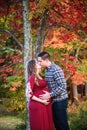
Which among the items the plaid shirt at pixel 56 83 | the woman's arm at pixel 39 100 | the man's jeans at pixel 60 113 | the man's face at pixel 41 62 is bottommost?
the man's jeans at pixel 60 113

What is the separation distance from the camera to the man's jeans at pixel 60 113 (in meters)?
7.82

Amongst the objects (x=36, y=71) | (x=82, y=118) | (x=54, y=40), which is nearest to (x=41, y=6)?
(x=36, y=71)

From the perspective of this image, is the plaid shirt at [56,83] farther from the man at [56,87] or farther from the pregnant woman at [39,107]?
the pregnant woman at [39,107]

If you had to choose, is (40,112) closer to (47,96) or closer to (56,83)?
(47,96)

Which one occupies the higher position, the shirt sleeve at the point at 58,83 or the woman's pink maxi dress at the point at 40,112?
the shirt sleeve at the point at 58,83

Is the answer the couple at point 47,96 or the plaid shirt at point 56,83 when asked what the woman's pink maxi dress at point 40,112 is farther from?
the plaid shirt at point 56,83

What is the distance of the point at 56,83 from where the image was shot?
25.5ft

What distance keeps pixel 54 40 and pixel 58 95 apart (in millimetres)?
10210

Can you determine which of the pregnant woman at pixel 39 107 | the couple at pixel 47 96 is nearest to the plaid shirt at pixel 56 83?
the couple at pixel 47 96

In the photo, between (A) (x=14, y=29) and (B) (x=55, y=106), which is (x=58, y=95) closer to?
(B) (x=55, y=106)

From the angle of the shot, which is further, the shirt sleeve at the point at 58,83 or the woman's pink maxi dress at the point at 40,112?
the woman's pink maxi dress at the point at 40,112

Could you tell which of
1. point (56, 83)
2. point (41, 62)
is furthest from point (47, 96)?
point (41, 62)

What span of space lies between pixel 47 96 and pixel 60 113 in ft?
1.31

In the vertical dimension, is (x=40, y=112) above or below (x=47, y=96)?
below
